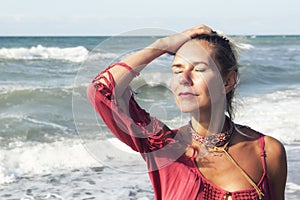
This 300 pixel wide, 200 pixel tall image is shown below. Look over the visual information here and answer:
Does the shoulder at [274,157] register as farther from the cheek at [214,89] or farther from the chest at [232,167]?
the cheek at [214,89]

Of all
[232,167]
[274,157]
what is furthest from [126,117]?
[274,157]

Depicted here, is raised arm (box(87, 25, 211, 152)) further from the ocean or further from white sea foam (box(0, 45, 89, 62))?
white sea foam (box(0, 45, 89, 62))

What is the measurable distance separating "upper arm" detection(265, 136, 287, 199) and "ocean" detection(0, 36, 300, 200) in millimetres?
224

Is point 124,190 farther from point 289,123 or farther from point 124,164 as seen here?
point 289,123

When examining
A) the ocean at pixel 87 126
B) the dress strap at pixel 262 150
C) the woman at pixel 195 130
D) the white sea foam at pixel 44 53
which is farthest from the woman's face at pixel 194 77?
the white sea foam at pixel 44 53

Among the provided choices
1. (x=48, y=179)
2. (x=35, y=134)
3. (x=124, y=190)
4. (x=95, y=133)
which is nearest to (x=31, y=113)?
(x=35, y=134)

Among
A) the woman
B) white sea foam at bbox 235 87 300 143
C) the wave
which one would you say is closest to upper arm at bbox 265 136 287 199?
the woman

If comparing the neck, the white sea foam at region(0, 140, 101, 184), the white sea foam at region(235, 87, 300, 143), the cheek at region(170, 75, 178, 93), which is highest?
the cheek at region(170, 75, 178, 93)

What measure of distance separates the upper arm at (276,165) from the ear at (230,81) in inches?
8.9

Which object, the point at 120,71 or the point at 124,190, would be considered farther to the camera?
the point at 124,190

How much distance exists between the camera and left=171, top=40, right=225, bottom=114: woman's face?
166 cm

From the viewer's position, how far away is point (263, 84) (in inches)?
665

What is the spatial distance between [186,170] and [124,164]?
11.8 inches

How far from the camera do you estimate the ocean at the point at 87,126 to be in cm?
185
